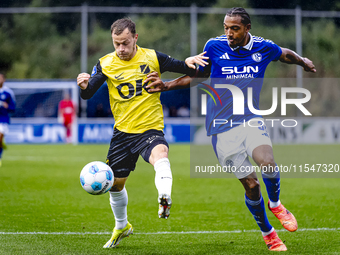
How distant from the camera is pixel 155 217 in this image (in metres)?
6.46

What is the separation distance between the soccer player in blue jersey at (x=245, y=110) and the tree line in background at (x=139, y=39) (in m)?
18.2

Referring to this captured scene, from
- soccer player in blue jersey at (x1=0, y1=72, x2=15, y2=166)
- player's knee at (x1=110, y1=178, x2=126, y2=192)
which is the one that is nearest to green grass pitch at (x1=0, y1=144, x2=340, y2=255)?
player's knee at (x1=110, y1=178, x2=126, y2=192)

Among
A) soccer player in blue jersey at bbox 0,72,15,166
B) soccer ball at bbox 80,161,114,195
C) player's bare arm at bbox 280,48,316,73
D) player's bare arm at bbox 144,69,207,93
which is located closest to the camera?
soccer ball at bbox 80,161,114,195

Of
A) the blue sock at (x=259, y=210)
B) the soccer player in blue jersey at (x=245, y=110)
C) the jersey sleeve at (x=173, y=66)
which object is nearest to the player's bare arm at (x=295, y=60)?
the soccer player in blue jersey at (x=245, y=110)

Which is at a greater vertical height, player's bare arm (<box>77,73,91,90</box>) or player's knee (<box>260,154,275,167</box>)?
player's bare arm (<box>77,73,91,90</box>)

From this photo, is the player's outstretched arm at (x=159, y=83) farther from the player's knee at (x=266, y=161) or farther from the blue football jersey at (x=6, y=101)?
the blue football jersey at (x=6, y=101)

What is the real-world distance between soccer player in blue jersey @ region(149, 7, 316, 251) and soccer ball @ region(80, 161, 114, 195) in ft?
2.96

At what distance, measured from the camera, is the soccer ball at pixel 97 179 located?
14.2 ft

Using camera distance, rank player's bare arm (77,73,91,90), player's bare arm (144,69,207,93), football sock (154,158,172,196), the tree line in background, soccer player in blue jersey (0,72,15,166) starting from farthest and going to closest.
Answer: the tree line in background → soccer player in blue jersey (0,72,15,166) → player's bare arm (144,69,207,93) → player's bare arm (77,73,91,90) → football sock (154,158,172,196)

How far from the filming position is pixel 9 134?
1984cm

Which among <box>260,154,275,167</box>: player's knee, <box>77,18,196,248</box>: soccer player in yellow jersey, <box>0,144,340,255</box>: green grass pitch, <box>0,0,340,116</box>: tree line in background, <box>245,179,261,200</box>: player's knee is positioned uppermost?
<box>0,0,340,116</box>: tree line in background

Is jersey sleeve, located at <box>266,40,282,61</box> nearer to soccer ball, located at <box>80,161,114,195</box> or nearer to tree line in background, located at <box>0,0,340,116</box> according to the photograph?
soccer ball, located at <box>80,161,114,195</box>

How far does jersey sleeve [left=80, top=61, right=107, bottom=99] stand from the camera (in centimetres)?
458

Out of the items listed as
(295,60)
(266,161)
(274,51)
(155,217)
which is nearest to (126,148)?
(266,161)
